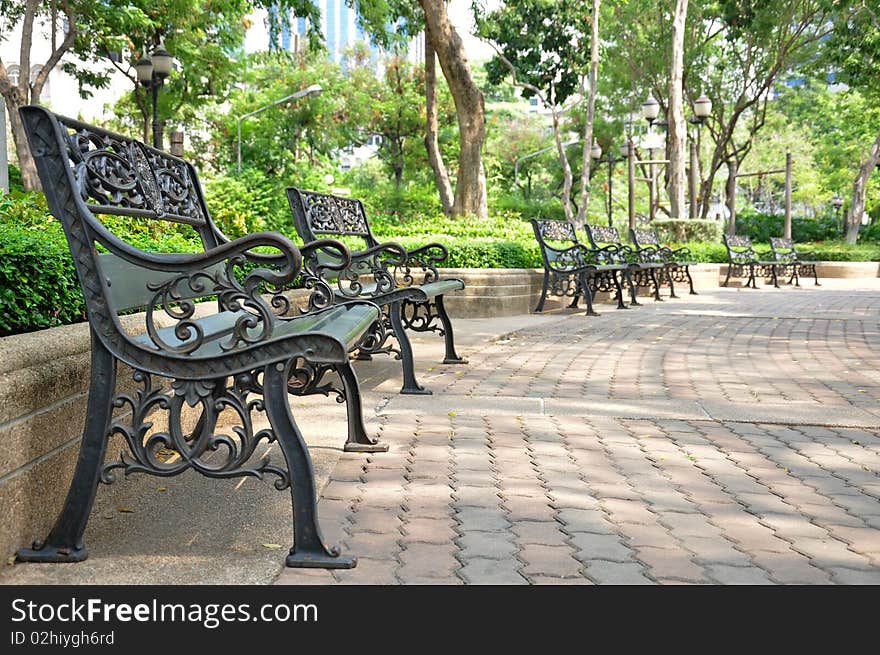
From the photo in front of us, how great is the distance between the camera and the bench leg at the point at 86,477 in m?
2.87

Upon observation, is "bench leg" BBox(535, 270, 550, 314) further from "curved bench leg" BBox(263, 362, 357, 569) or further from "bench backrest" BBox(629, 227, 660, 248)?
"curved bench leg" BBox(263, 362, 357, 569)

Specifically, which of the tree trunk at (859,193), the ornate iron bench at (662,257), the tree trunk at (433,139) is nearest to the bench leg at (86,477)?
the ornate iron bench at (662,257)

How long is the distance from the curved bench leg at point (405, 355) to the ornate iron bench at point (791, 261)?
18.4 meters

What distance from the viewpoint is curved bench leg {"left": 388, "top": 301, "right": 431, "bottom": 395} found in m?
5.79

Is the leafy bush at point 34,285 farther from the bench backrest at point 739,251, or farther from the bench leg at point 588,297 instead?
the bench backrest at point 739,251

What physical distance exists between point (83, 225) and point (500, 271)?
29.2 ft

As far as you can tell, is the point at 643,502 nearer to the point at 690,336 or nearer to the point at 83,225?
the point at 83,225

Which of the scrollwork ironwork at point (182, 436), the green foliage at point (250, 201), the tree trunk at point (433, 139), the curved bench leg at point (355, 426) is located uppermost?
the tree trunk at point (433, 139)

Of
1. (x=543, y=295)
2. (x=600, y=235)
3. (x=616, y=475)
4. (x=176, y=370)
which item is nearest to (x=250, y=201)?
(x=600, y=235)

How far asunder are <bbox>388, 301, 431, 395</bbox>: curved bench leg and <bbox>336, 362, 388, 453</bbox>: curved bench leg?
1339 mm

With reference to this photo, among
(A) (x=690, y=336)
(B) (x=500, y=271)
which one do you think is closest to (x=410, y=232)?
(B) (x=500, y=271)

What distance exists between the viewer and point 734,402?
18.9ft

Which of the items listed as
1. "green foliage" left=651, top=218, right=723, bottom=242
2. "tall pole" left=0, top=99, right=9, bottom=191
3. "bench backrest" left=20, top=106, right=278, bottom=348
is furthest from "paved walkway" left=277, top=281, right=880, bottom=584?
"green foliage" left=651, top=218, right=723, bottom=242

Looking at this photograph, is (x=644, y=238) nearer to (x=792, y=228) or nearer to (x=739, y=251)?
(x=739, y=251)
